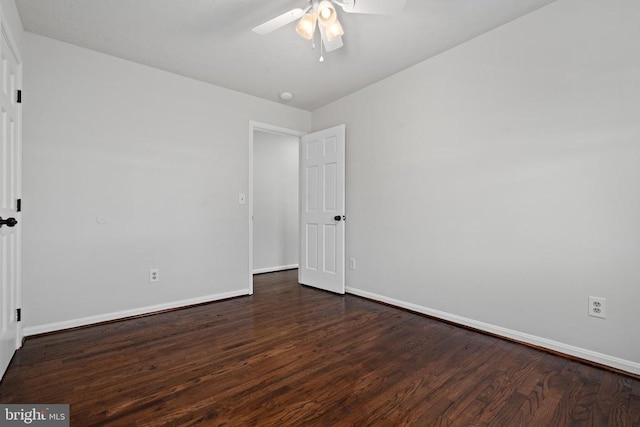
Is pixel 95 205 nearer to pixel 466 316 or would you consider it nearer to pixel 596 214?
pixel 466 316

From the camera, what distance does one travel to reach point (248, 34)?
249 cm

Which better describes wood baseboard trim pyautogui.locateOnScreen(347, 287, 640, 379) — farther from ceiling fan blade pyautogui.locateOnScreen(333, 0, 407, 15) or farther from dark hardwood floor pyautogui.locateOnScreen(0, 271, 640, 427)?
ceiling fan blade pyautogui.locateOnScreen(333, 0, 407, 15)

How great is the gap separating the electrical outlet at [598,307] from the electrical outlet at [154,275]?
3571mm

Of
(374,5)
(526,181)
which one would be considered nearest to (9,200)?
(374,5)

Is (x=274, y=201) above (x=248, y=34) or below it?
below

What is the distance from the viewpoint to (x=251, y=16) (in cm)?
225

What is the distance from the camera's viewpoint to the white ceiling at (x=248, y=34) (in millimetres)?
2160

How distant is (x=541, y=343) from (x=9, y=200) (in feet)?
12.4

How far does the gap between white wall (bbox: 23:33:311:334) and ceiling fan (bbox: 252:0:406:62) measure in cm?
161

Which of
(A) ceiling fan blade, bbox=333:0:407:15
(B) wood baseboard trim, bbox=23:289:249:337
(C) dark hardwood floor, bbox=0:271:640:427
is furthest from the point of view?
(B) wood baseboard trim, bbox=23:289:249:337

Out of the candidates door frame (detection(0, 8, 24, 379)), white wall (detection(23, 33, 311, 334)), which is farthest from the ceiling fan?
door frame (detection(0, 8, 24, 379))

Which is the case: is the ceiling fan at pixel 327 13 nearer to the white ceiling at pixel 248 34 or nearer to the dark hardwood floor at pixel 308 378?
the white ceiling at pixel 248 34

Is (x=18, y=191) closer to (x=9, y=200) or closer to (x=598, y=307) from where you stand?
(x=9, y=200)

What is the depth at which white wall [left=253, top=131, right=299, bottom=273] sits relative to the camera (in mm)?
4973
